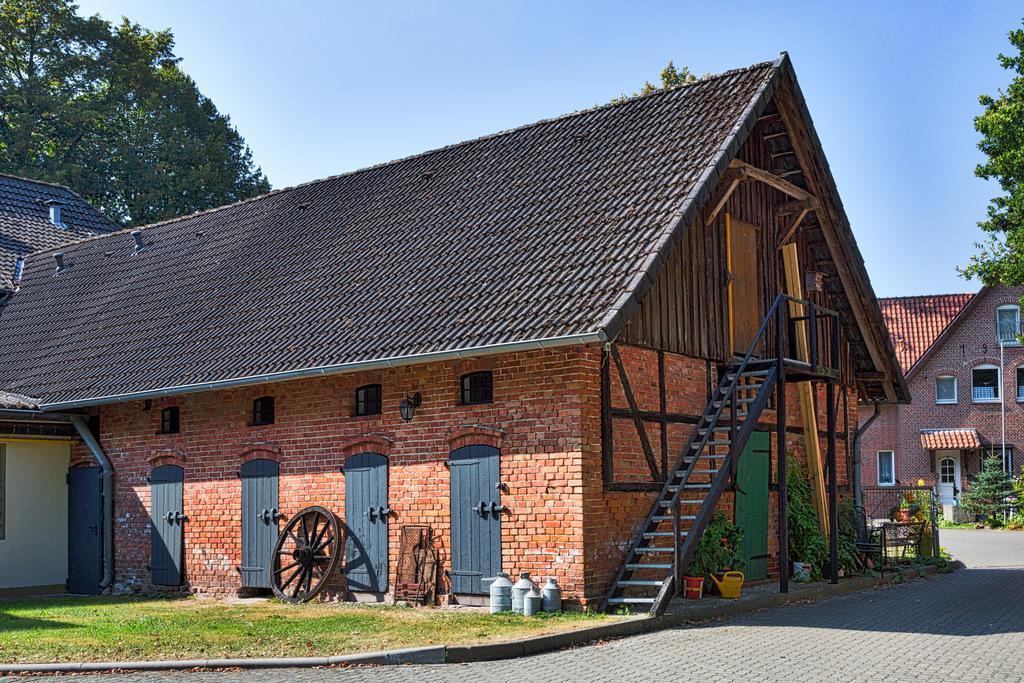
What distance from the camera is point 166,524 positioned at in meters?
19.2

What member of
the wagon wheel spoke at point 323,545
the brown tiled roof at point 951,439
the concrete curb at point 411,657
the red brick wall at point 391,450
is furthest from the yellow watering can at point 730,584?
the brown tiled roof at point 951,439

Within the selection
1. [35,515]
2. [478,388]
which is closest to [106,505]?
[35,515]

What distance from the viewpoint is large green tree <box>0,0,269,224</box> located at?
4262cm

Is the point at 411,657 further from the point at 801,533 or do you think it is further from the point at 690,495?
the point at 801,533

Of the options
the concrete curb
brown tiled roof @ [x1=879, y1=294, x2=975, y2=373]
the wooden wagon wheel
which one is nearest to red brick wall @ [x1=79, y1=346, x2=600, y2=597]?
the wooden wagon wheel

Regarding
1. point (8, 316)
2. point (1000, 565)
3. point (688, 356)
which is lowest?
point (1000, 565)

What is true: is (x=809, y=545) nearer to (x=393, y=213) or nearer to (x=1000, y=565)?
(x=1000, y=565)

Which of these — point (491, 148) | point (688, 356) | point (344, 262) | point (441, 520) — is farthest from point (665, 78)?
point (441, 520)

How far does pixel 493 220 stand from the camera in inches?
717

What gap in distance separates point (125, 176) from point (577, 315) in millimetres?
→ 33276

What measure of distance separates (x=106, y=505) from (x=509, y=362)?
879cm

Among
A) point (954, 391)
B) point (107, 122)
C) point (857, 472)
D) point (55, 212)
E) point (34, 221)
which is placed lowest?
point (857, 472)

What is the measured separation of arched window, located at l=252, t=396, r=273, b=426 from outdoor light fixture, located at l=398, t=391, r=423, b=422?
2913 millimetres

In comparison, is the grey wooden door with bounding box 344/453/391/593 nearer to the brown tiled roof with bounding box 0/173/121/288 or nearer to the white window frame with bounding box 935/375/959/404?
the brown tiled roof with bounding box 0/173/121/288
